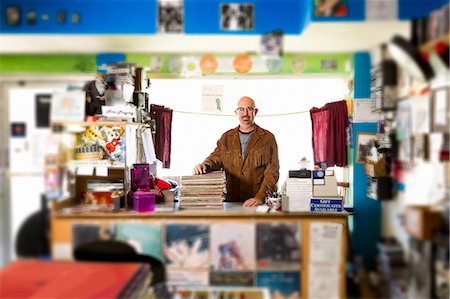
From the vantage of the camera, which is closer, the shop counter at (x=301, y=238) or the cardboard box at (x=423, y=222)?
the cardboard box at (x=423, y=222)

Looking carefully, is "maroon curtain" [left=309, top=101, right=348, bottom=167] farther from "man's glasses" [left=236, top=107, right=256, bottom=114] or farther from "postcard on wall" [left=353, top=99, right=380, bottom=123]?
"man's glasses" [left=236, top=107, right=256, bottom=114]

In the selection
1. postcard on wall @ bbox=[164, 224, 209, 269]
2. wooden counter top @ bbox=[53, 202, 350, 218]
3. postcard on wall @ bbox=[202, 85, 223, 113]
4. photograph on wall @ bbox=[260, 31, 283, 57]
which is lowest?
postcard on wall @ bbox=[164, 224, 209, 269]

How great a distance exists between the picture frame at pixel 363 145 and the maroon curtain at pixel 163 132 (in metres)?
0.59

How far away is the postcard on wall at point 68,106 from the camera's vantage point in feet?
3.71

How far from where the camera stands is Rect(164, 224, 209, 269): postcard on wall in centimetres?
123

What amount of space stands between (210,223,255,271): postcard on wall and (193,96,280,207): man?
337 millimetres

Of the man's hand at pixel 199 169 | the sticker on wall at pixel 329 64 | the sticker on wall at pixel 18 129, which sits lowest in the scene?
the man's hand at pixel 199 169

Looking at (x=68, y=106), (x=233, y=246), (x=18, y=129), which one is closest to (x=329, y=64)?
(x=233, y=246)

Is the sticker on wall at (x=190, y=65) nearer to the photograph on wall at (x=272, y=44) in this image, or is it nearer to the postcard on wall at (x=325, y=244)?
the photograph on wall at (x=272, y=44)

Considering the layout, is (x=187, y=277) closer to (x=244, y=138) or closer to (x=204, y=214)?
(x=204, y=214)

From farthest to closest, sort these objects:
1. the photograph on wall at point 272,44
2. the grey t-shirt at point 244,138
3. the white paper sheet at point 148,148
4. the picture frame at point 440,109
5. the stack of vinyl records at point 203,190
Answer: the stack of vinyl records at point 203,190, the grey t-shirt at point 244,138, the white paper sheet at point 148,148, the photograph on wall at point 272,44, the picture frame at point 440,109

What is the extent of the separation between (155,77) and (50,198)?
1.41 ft

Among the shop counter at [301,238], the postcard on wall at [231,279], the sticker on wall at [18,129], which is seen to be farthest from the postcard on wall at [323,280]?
the sticker on wall at [18,129]

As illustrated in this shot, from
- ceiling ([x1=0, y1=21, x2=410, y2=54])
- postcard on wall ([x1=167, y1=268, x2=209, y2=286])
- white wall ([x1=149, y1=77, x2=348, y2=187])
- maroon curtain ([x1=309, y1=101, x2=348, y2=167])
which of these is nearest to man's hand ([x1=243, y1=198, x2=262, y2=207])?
white wall ([x1=149, y1=77, x2=348, y2=187])
